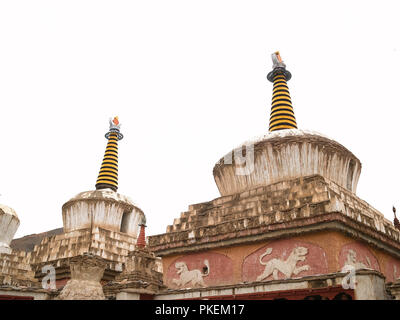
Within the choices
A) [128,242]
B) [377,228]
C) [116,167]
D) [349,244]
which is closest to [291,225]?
[349,244]

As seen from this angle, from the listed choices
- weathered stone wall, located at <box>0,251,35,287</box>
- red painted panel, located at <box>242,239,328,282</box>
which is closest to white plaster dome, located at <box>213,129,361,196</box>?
red painted panel, located at <box>242,239,328,282</box>

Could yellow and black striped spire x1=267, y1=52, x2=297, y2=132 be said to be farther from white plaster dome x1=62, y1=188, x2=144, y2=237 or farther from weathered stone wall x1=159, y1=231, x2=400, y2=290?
white plaster dome x1=62, y1=188, x2=144, y2=237

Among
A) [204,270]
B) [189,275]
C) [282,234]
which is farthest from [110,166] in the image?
[282,234]

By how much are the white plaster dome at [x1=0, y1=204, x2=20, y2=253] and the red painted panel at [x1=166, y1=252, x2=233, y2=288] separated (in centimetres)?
1261

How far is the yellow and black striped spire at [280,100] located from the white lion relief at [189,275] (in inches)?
298

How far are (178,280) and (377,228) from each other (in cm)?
602

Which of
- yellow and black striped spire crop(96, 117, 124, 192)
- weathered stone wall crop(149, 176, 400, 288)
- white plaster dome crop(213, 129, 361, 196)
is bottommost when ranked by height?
weathered stone wall crop(149, 176, 400, 288)

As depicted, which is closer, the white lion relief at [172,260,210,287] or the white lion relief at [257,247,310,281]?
the white lion relief at [257,247,310,281]

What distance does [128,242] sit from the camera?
63.7ft

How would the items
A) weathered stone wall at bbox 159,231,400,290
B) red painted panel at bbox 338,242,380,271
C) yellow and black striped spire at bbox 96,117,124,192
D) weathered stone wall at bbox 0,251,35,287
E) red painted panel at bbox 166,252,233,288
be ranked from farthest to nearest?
1. yellow and black striped spire at bbox 96,117,124,192
2. weathered stone wall at bbox 0,251,35,287
3. red painted panel at bbox 166,252,233,288
4. red painted panel at bbox 338,242,380,271
5. weathered stone wall at bbox 159,231,400,290

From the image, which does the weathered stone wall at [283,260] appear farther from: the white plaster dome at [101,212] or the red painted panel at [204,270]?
the white plaster dome at [101,212]

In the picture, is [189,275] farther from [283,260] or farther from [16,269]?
[16,269]

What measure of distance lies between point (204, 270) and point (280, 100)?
32.1 ft

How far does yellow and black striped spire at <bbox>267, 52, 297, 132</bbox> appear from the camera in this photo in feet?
55.9
